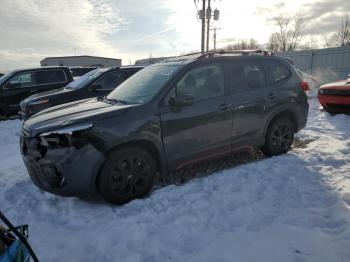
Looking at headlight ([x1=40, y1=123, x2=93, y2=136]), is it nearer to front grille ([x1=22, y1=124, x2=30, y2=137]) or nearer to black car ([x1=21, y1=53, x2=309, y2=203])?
black car ([x1=21, y1=53, x2=309, y2=203])

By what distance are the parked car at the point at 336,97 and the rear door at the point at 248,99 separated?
4335 mm

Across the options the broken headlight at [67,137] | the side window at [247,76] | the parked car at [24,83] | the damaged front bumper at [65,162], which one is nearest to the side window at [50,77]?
the parked car at [24,83]

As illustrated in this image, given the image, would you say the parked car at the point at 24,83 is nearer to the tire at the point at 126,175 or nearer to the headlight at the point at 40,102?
the headlight at the point at 40,102

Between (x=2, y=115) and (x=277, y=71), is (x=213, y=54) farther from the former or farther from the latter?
(x=2, y=115)

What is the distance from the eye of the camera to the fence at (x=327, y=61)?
1856cm

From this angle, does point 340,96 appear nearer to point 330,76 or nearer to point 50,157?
point 50,157

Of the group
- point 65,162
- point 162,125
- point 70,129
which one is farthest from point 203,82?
point 65,162

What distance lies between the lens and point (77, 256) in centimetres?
315

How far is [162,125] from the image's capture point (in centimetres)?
434

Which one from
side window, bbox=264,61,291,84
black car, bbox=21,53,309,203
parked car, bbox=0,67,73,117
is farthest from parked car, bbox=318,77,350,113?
parked car, bbox=0,67,73,117

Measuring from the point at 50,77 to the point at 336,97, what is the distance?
9.07 metres

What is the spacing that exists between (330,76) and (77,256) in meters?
18.8

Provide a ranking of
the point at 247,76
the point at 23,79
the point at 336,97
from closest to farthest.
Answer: the point at 247,76 → the point at 336,97 → the point at 23,79

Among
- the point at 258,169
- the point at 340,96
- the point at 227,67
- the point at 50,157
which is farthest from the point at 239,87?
the point at 340,96
